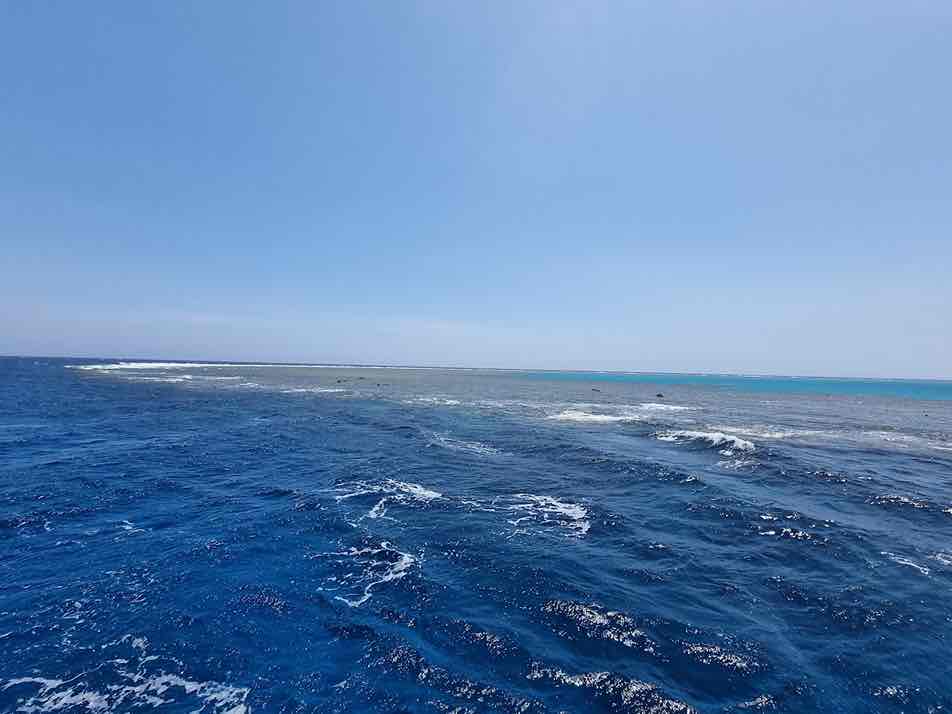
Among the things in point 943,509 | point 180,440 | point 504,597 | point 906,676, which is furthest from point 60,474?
point 943,509

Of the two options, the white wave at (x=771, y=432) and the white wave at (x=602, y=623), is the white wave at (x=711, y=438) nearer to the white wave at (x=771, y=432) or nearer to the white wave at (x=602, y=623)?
the white wave at (x=771, y=432)

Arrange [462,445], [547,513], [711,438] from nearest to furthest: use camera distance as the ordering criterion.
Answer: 1. [547,513]
2. [462,445]
3. [711,438]

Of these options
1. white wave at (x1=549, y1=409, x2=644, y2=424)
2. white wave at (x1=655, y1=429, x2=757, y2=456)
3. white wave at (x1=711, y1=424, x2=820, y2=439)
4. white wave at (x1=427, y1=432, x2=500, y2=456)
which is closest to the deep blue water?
white wave at (x1=427, y1=432, x2=500, y2=456)

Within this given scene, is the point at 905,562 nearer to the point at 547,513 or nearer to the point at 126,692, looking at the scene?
the point at 547,513

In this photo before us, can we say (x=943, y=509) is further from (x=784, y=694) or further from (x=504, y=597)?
(x=504, y=597)

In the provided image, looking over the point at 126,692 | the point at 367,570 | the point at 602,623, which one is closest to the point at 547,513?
the point at 602,623

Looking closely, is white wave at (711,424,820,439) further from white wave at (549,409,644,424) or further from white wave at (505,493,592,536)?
white wave at (505,493,592,536)
